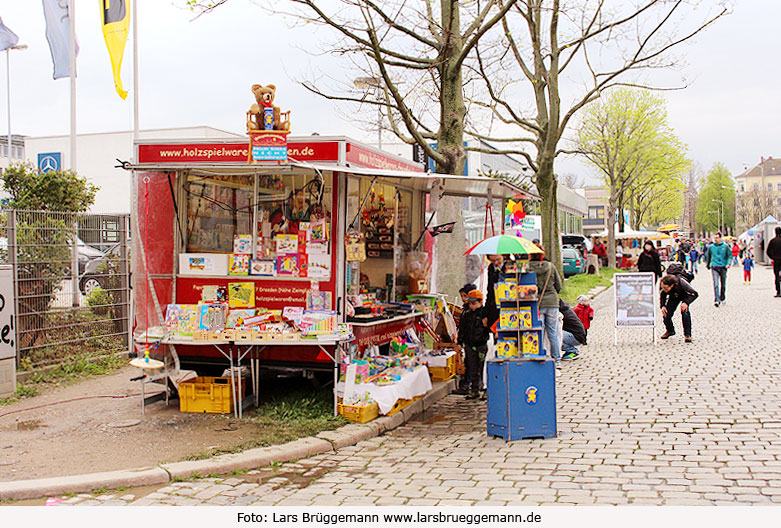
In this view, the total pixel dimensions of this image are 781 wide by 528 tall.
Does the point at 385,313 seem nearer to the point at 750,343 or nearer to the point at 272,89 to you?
the point at 272,89

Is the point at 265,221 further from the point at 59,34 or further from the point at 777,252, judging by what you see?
the point at 777,252

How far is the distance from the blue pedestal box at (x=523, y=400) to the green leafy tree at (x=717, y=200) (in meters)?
115

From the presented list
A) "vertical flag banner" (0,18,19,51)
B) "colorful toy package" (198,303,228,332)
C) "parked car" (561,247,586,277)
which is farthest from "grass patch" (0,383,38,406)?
"parked car" (561,247,586,277)

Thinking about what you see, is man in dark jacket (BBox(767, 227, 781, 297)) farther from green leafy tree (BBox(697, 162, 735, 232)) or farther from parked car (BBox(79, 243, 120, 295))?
green leafy tree (BBox(697, 162, 735, 232))

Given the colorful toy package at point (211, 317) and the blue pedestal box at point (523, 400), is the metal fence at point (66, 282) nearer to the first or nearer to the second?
the colorful toy package at point (211, 317)

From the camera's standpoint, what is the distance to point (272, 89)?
820 cm

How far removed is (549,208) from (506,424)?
15.4 m

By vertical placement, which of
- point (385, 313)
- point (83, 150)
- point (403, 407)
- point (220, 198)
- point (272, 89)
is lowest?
point (403, 407)

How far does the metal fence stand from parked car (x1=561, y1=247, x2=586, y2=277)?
1033 inches

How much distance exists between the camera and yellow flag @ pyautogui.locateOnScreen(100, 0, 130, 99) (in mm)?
17156

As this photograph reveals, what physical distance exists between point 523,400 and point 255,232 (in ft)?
12.2

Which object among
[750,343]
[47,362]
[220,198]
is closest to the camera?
[220,198]

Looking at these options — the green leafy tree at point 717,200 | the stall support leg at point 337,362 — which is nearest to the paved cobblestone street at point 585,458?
the stall support leg at point 337,362

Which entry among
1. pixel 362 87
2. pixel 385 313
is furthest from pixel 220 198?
pixel 362 87
